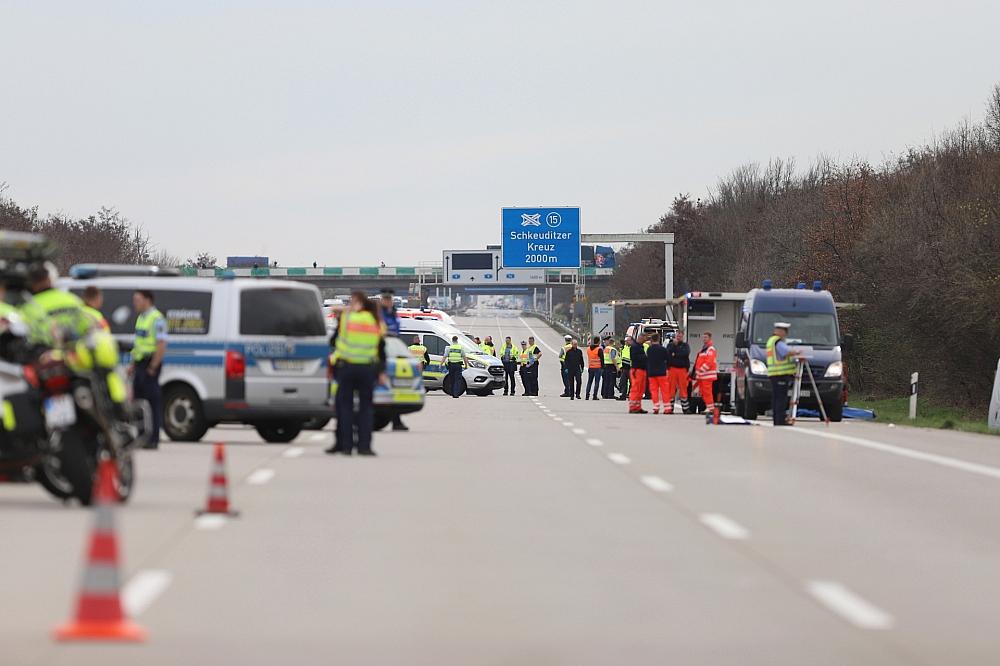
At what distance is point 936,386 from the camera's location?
43.5 metres

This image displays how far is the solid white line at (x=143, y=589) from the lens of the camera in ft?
25.1

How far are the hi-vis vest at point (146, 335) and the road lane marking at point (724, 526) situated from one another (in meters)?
7.83

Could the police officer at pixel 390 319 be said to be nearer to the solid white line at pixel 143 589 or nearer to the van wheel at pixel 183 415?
the van wheel at pixel 183 415

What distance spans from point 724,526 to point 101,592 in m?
5.89

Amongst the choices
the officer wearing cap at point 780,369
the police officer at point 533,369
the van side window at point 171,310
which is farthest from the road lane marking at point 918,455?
the police officer at point 533,369

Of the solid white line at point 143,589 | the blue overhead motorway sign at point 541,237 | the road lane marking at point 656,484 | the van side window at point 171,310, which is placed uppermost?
the blue overhead motorway sign at point 541,237

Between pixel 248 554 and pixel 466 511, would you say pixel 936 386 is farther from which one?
pixel 248 554

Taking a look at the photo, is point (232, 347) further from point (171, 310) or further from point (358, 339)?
point (358, 339)

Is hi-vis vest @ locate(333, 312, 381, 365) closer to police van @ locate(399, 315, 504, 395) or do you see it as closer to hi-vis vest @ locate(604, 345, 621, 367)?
police van @ locate(399, 315, 504, 395)

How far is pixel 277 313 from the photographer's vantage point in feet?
64.2

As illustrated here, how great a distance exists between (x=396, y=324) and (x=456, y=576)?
16011 millimetres

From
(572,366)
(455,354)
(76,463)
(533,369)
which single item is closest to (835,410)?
(572,366)

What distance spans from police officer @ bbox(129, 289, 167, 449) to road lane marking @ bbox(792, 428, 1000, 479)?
8.53m

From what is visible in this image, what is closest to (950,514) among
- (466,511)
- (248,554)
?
(466,511)
